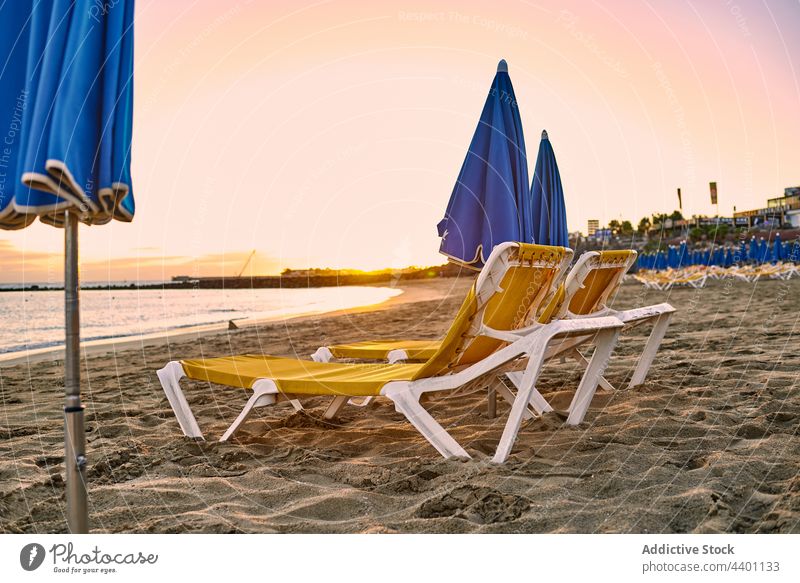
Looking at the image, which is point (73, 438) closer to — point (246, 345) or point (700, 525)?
point (700, 525)

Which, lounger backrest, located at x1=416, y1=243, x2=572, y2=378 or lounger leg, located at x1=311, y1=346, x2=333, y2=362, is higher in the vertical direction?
lounger backrest, located at x1=416, y1=243, x2=572, y2=378

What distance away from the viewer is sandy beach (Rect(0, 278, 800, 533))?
8.05 ft

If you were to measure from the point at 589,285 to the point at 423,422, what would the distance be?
162 centimetres

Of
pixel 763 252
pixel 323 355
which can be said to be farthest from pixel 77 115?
pixel 763 252

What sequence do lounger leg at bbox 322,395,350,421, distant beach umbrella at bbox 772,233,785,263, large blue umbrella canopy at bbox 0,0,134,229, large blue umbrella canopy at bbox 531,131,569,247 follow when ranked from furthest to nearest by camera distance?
1. distant beach umbrella at bbox 772,233,785,263
2. large blue umbrella canopy at bbox 531,131,569,247
3. lounger leg at bbox 322,395,350,421
4. large blue umbrella canopy at bbox 0,0,134,229

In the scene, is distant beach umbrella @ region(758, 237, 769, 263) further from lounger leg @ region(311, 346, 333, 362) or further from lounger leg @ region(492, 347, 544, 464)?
lounger leg @ region(492, 347, 544, 464)

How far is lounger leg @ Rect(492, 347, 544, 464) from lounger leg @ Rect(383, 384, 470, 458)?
157 mm

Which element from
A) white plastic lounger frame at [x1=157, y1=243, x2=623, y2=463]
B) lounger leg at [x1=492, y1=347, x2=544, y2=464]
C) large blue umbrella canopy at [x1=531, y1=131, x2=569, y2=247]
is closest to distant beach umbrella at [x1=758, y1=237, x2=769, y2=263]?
large blue umbrella canopy at [x1=531, y1=131, x2=569, y2=247]

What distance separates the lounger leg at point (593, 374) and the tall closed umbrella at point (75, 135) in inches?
90.6

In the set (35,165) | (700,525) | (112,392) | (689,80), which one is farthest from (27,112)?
(689,80)

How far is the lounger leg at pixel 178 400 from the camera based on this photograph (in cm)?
370

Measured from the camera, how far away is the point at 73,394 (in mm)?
1972

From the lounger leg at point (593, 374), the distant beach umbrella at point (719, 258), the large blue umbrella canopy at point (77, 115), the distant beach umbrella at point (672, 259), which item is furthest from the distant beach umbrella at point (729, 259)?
the large blue umbrella canopy at point (77, 115)

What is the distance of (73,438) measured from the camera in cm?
199
